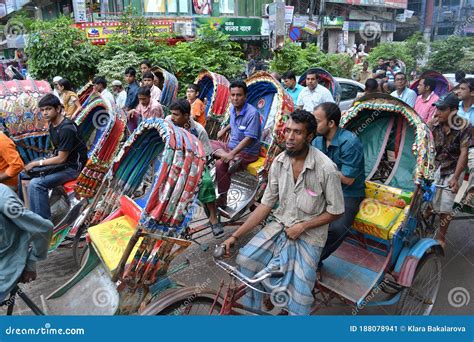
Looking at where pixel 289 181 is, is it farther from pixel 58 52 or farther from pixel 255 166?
pixel 58 52

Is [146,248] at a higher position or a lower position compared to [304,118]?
lower

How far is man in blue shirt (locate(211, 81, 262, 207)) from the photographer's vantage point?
452 cm

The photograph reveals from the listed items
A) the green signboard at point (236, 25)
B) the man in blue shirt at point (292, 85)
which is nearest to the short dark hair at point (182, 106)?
the man in blue shirt at point (292, 85)

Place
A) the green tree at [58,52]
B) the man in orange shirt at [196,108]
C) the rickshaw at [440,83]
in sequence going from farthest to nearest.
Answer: the green tree at [58,52] < the rickshaw at [440,83] < the man in orange shirt at [196,108]

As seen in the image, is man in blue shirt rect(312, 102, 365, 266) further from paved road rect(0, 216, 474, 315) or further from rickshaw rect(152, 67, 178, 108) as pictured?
rickshaw rect(152, 67, 178, 108)

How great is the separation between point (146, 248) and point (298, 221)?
1067mm

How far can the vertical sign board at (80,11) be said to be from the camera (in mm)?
18828

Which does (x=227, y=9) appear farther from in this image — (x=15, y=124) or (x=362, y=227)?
(x=362, y=227)

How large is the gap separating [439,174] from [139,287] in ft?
11.2

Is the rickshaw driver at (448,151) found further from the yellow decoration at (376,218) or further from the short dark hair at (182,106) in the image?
the short dark hair at (182,106)

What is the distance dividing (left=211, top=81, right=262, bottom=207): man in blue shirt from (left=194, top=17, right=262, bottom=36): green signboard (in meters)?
19.0

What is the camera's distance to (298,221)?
2.78 m

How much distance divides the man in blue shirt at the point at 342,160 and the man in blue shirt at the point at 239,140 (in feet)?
4.21

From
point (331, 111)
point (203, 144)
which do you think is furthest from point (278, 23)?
point (331, 111)
